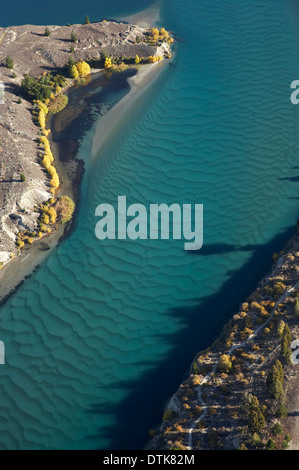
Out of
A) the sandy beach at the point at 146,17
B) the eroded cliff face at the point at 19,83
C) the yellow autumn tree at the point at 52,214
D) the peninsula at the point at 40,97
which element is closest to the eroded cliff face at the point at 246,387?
the peninsula at the point at 40,97

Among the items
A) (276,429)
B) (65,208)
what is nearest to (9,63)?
(65,208)

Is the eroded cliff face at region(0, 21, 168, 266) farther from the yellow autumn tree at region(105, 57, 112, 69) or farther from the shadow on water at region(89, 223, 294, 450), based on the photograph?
the shadow on water at region(89, 223, 294, 450)

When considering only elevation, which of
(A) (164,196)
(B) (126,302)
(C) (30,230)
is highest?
(A) (164,196)

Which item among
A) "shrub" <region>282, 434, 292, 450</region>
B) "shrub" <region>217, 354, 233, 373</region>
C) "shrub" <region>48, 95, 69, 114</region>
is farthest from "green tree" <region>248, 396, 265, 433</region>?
"shrub" <region>48, 95, 69, 114</region>

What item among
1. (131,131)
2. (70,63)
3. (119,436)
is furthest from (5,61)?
(119,436)
